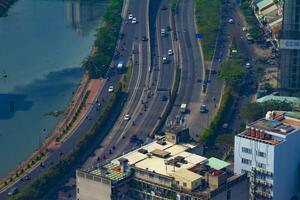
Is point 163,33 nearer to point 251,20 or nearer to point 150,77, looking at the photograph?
point 251,20

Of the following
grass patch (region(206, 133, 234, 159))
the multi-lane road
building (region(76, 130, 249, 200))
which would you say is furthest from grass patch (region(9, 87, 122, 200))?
grass patch (region(206, 133, 234, 159))

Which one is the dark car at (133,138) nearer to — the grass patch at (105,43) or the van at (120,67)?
the grass patch at (105,43)

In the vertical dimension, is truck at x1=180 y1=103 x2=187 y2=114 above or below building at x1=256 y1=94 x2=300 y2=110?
below

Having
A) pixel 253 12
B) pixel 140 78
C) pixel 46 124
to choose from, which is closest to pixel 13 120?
pixel 46 124

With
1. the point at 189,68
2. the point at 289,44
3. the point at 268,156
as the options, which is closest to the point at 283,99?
the point at 289,44

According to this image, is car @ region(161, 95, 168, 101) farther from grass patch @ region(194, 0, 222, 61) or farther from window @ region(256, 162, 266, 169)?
window @ region(256, 162, 266, 169)

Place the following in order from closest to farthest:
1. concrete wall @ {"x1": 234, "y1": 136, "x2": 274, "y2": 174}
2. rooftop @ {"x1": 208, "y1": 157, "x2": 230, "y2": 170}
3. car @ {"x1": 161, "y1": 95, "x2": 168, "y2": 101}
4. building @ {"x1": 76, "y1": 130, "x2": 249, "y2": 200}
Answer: building @ {"x1": 76, "y1": 130, "x2": 249, "y2": 200} < rooftop @ {"x1": 208, "y1": 157, "x2": 230, "y2": 170} < concrete wall @ {"x1": 234, "y1": 136, "x2": 274, "y2": 174} < car @ {"x1": 161, "y1": 95, "x2": 168, "y2": 101}

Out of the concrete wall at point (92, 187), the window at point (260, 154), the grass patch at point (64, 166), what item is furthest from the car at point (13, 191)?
the window at point (260, 154)
